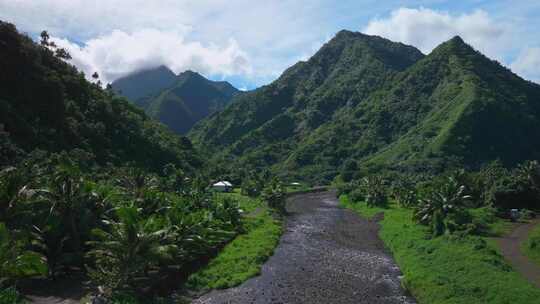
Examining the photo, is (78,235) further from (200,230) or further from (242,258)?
(242,258)

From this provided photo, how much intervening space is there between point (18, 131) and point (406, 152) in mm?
151630

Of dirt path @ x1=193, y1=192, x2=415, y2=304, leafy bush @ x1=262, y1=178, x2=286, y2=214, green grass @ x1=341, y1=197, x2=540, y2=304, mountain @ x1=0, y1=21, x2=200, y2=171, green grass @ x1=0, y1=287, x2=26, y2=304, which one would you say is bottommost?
dirt path @ x1=193, y1=192, x2=415, y2=304

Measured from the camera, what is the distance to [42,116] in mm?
107875

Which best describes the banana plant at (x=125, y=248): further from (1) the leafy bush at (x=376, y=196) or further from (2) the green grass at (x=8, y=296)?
(1) the leafy bush at (x=376, y=196)

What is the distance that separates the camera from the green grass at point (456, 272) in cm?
3856

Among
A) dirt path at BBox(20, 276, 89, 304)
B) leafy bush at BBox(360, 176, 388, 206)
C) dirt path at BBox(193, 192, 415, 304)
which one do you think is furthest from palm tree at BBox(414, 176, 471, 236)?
dirt path at BBox(20, 276, 89, 304)

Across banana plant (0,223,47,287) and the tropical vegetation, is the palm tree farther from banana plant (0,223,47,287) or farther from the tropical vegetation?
banana plant (0,223,47,287)

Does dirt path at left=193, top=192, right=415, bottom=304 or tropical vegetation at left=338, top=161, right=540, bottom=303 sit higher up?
tropical vegetation at left=338, top=161, right=540, bottom=303

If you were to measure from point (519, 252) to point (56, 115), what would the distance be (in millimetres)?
104676

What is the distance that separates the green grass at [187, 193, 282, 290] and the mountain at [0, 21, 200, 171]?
46364mm

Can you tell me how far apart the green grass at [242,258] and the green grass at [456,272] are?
1740cm

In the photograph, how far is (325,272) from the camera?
5025 centimetres

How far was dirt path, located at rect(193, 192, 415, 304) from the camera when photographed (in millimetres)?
41906

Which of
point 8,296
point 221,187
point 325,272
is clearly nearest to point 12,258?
point 8,296
